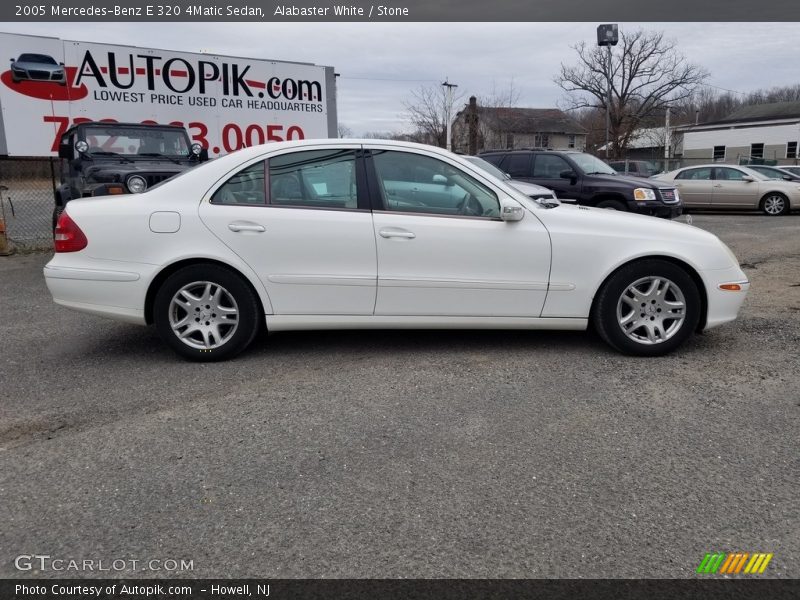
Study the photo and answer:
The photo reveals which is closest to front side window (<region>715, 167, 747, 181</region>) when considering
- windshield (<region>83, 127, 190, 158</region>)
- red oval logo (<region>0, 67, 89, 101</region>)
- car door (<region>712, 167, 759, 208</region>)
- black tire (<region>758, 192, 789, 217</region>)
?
car door (<region>712, 167, 759, 208</region>)

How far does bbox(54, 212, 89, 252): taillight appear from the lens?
4430 millimetres

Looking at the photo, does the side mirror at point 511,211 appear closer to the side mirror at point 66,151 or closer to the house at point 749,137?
the side mirror at point 66,151

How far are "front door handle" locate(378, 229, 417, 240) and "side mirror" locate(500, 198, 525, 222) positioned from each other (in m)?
0.65

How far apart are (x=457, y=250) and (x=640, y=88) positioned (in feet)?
129

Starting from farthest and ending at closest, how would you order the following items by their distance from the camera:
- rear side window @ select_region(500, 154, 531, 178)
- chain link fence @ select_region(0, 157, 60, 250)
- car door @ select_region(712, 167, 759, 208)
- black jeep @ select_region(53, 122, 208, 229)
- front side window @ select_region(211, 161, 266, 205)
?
car door @ select_region(712, 167, 759, 208), rear side window @ select_region(500, 154, 531, 178), chain link fence @ select_region(0, 157, 60, 250), black jeep @ select_region(53, 122, 208, 229), front side window @ select_region(211, 161, 266, 205)

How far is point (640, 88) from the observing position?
38781 mm

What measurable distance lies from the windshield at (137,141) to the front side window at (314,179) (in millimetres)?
5922

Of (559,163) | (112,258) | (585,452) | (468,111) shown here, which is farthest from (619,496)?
(468,111)

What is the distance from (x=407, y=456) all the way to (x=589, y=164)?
33.3 ft

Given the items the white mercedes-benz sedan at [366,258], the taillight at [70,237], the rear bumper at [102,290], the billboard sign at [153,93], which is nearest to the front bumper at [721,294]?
the white mercedes-benz sedan at [366,258]

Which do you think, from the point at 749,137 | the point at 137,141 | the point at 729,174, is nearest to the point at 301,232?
the point at 137,141

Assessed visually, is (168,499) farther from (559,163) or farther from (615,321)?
(559,163)

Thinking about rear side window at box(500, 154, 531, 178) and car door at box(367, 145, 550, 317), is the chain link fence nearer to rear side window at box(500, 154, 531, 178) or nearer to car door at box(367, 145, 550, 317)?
rear side window at box(500, 154, 531, 178)

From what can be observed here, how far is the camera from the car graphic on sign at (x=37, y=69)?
11109mm
